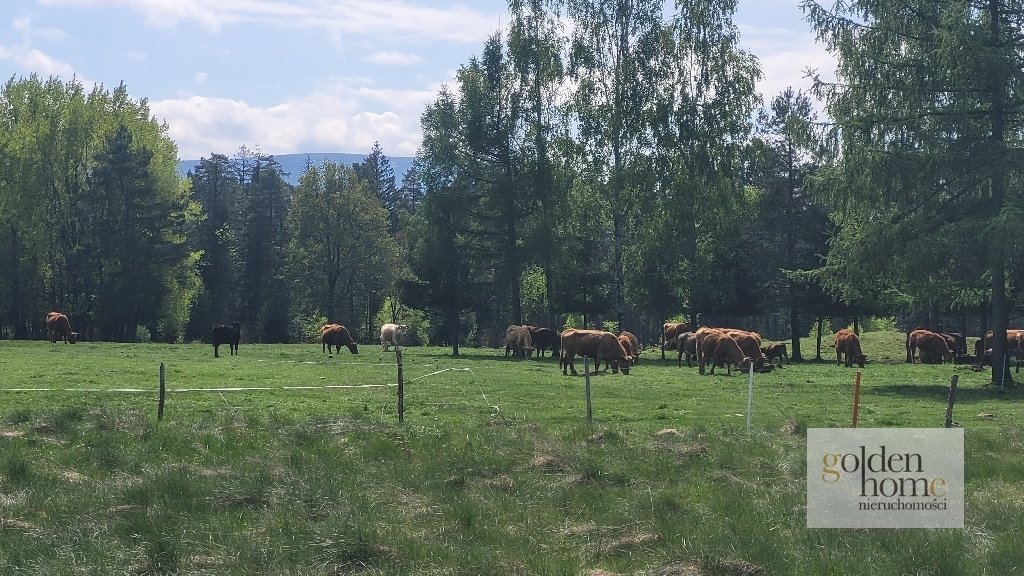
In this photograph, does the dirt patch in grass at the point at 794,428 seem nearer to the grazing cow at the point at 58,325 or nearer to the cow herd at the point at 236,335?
the cow herd at the point at 236,335

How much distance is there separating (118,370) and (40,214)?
38249mm

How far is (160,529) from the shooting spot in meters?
9.96

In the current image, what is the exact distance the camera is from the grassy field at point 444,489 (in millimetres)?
9148

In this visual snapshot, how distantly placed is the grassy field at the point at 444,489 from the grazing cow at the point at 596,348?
10.6m

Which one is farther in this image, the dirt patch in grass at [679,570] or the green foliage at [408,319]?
the green foliage at [408,319]

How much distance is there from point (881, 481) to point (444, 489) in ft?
16.2

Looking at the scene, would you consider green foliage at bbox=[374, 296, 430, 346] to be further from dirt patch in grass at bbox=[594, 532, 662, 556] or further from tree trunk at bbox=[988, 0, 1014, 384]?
dirt patch in grass at bbox=[594, 532, 662, 556]

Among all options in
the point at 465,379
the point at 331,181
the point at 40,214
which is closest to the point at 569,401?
the point at 465,379

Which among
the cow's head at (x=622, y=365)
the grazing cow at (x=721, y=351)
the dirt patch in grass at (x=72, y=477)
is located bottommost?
the dirt patch in grass at (x=72, y=477)

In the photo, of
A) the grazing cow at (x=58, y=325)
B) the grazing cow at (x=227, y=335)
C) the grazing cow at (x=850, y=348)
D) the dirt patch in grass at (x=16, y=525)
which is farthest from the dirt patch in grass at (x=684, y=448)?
the grazing cow at (x=58, y=325)

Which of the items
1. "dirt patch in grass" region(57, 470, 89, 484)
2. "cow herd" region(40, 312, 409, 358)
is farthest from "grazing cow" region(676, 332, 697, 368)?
"dirt patch in grass" region(57, 470, 89, 484)

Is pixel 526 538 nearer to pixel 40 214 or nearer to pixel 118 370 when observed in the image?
pixel 118 370

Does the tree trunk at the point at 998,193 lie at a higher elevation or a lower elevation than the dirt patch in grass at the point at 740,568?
higher

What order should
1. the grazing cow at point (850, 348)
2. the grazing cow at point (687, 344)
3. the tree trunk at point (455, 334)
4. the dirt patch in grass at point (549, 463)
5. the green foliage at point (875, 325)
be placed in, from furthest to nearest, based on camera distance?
the green foliage at point (875, 325), the tree trunk at point (455, 334), the grazing cow at point (850, 348), the grazing cow at point (687, 344), the dirt patch in grass at point (549, 463)
